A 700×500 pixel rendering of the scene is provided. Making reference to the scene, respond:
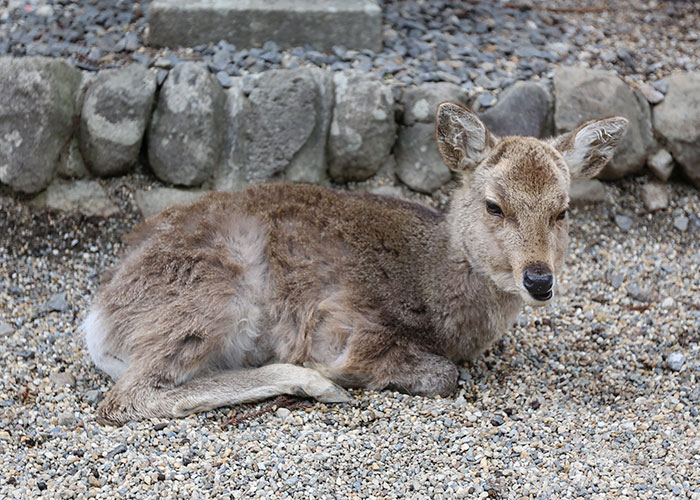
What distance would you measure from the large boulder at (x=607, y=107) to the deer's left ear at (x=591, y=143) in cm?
180

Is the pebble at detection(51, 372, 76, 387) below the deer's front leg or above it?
Answer: below

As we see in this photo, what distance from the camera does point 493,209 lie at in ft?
16.9

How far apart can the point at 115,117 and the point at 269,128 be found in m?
1.28

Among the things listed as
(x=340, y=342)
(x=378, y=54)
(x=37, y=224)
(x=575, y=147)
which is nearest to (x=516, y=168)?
(x=575, y=147)

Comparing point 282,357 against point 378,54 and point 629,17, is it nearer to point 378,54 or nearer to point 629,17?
point 378,54

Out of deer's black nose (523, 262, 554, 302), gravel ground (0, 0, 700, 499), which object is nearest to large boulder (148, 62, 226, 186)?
gravel ground (0, 0, 700, 499)

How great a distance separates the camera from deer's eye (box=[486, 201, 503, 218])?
511 cm

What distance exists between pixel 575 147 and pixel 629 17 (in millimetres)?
4257

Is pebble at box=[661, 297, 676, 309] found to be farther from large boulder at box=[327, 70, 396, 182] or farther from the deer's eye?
large boulder at box=[327, 70, 396, 182]

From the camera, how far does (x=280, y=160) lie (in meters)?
6.98

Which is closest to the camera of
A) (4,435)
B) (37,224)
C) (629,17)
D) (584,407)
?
(4,435)

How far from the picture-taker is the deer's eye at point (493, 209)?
511 cm

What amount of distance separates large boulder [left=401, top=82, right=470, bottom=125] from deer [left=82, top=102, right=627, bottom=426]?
173 centimetres

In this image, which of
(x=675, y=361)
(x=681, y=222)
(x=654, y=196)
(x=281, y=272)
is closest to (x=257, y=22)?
(x=281, y=272)
